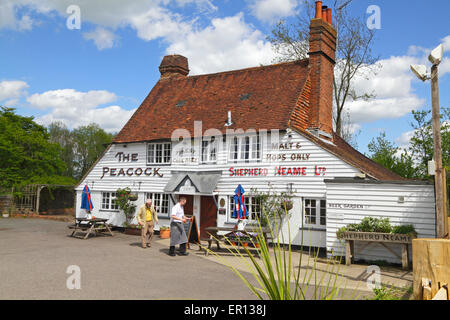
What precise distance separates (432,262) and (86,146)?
60.6m

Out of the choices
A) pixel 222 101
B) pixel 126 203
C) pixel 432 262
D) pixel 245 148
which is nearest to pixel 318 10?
pixel 222 101

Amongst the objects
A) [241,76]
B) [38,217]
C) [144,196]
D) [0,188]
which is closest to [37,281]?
[144,196]

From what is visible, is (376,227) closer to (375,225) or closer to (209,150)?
(375,225)

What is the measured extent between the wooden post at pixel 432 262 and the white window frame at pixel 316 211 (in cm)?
1062

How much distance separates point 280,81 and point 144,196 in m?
8.64

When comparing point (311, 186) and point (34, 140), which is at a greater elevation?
point (34, 140)

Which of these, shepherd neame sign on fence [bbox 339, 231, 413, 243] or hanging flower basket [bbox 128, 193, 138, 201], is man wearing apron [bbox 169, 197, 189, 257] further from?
hanging flower basket [bbox 128, 193, 138, 201]

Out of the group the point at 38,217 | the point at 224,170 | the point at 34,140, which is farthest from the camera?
the point at 34,140

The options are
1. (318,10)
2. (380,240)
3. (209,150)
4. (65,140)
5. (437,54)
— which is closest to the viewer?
(437,54)

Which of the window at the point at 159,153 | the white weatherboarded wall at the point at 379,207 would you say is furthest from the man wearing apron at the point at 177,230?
the window at the point at 159,153

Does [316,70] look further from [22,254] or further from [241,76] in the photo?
[22,254]

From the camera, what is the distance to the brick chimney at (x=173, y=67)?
22.9 metres

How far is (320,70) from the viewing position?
16.7 metres

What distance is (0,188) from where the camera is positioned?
2742 centimetres
